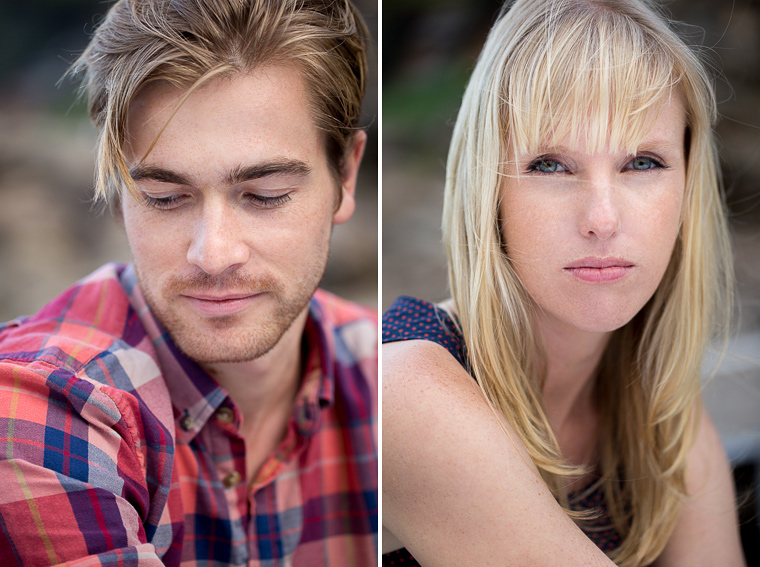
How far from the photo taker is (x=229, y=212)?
828 mm

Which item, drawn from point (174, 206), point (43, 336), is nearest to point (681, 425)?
point (174, 206)

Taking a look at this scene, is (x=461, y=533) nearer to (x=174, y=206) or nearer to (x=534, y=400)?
(x=534, y=400)

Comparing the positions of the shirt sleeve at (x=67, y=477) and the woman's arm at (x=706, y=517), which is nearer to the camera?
the shirt sleeve at (x=67, y=477)

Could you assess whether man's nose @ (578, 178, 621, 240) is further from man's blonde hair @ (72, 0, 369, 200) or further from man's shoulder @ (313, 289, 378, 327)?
man's shoulder @ (313, 289, 378, 327)

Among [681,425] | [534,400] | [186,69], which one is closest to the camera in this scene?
[186,69]

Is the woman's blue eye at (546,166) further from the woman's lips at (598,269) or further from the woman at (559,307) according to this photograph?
the woman's lips at (598,269)

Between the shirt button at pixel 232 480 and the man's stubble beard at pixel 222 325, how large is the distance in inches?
7.1

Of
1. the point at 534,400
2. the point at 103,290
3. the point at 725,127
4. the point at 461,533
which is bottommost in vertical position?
the point at 461,533

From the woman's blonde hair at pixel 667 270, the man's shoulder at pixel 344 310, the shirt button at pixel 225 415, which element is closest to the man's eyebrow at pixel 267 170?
the woman's blonde hair at pixel 667 270

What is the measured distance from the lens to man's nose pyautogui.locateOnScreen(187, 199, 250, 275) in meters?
0.81

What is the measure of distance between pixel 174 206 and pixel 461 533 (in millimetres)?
566

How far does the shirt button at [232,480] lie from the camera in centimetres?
96

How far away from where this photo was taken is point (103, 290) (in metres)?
0.99

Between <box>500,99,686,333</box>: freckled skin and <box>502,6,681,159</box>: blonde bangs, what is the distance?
2 cm
